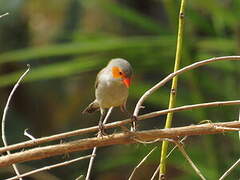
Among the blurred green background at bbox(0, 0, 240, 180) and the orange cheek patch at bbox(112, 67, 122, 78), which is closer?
the orange cheek patch at bbox(112, 67, 122, 78)

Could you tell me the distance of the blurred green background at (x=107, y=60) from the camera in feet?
7.14

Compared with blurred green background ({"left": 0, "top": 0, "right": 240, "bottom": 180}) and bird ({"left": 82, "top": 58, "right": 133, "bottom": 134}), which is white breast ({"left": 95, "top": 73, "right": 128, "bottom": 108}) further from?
blurred green background ({"left": 0, "top": 0, "right": 240, "bottom": 180})

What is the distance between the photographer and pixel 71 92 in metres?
4.65

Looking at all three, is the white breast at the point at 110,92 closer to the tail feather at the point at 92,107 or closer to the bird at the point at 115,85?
the bird at the point at 115,85

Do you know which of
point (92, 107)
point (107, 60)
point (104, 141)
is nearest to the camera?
point (104, 141)

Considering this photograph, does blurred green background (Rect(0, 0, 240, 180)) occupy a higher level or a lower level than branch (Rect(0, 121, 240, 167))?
lower

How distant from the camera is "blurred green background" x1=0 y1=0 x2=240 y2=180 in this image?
2176mm

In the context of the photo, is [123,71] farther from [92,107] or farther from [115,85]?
[92,107]

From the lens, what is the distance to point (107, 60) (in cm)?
231

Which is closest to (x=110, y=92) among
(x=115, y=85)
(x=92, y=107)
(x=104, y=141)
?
(x=115, y=85)

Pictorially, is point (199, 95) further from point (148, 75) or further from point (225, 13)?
point (148, 75)

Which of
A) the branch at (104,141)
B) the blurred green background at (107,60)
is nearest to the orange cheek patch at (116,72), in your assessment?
the blurred green background at (107,60)

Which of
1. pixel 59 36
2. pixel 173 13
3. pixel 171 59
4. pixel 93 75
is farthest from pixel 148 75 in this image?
pixel 173 13

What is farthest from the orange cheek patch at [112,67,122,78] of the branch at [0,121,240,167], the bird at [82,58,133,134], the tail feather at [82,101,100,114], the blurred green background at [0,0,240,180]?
the branch at [0,121,240,167]
